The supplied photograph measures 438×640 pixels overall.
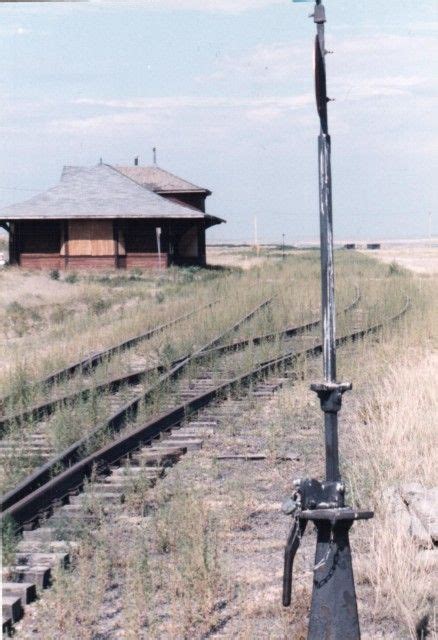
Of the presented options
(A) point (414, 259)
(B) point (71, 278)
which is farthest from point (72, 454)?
(A) point (414, 259)

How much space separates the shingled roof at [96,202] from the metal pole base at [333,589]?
3029 centimetres

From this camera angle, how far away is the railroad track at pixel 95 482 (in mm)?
4730

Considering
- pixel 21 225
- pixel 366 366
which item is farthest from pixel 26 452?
pixel 21 225

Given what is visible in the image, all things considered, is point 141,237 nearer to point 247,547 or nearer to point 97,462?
point 97,462

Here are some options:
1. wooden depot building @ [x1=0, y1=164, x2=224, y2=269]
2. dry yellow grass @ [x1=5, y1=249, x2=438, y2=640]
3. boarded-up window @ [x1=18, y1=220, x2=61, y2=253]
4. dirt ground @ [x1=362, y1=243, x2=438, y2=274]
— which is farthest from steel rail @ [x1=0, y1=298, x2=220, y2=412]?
dirt ground @ [x1=362, y1=243, x2=438, y2=274]

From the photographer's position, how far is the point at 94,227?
3541 cm

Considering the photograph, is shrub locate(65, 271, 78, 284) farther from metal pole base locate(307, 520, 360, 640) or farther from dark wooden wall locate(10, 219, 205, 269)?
metal pole base locate(307, 520, 360, 640)

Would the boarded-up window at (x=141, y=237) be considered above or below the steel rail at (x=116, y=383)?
above

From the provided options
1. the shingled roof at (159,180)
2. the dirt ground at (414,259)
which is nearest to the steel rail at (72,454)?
the shingled roof at (159,180)

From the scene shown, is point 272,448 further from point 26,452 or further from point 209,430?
point 26,452

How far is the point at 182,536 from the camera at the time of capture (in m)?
5.02

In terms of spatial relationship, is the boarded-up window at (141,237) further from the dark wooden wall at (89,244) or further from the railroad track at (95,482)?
the railroad track at (95,482)

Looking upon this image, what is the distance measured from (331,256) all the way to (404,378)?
573 cm

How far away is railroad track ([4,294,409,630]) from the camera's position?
15.5 ft
